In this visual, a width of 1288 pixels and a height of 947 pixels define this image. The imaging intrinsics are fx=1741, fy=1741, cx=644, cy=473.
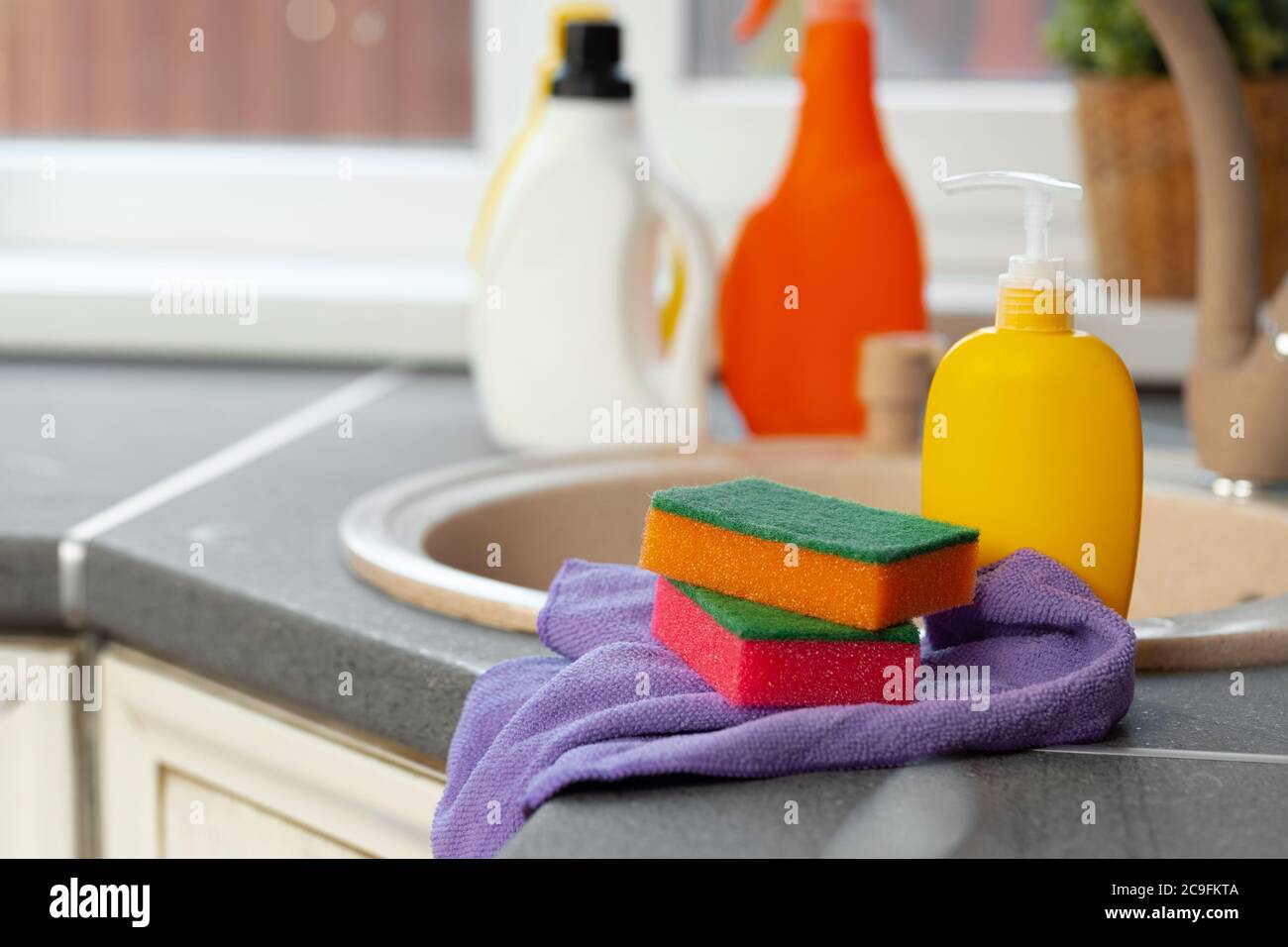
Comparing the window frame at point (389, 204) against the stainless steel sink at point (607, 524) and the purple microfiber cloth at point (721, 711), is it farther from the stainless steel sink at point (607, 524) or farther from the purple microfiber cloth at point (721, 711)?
the purple microfiber cloth at point (721, 711)

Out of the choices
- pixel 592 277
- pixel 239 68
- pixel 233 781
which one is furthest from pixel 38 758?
pixel 239 68

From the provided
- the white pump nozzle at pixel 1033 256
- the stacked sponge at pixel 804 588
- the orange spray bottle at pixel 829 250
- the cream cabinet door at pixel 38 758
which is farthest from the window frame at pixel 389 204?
the stacked sponge at pixel 804 588

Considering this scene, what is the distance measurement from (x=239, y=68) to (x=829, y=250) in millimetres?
929

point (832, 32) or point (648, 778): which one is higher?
point (832, 32)

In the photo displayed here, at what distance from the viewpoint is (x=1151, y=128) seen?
142 centimetres

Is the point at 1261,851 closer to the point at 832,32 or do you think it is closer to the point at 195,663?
the point at 195,663

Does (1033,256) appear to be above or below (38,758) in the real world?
above

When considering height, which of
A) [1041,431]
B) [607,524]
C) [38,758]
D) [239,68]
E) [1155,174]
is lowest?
[38,758]

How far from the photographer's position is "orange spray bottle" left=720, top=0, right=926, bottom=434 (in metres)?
1.18

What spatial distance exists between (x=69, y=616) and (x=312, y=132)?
975mm

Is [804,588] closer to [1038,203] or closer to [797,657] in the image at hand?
[797,657]

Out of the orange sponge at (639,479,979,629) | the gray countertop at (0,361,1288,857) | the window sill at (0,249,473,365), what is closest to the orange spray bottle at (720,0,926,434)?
the gray countertop at (0,361,1288,857)
